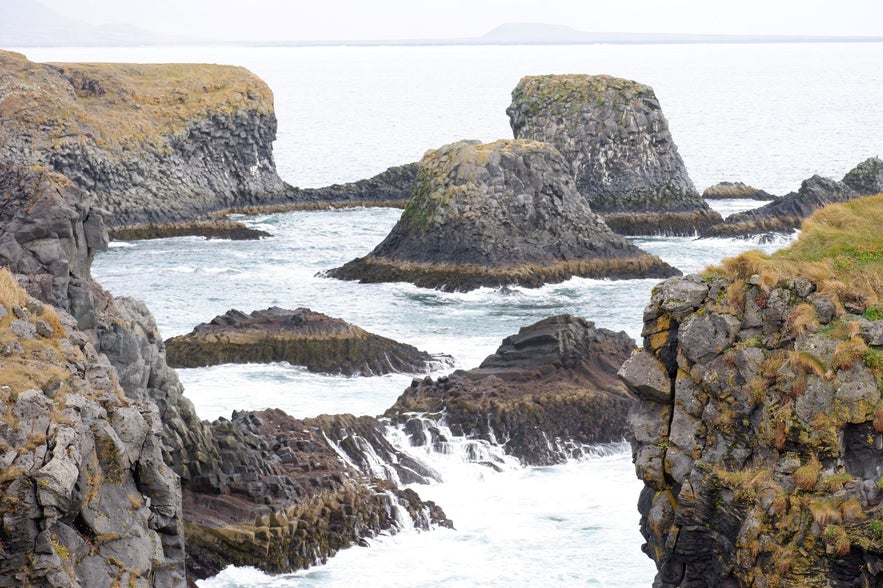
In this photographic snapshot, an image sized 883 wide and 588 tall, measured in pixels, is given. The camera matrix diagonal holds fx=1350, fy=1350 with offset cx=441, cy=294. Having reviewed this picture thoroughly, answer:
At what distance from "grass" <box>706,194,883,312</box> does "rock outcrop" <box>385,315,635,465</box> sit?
1316cm

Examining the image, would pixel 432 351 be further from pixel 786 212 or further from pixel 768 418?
pixel 786 212

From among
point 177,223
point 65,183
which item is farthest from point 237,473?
point 177,223

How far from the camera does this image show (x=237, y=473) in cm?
2844

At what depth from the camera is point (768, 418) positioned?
2138 cm

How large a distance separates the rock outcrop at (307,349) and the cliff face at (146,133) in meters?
38.0

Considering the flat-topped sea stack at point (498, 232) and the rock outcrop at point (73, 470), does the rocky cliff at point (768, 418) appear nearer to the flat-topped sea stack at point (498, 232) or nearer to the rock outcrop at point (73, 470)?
the rock outcrop at point (73, 470)

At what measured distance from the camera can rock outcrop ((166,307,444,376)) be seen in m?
45.1

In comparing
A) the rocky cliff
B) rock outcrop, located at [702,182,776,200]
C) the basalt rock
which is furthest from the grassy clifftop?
the rocky cliff

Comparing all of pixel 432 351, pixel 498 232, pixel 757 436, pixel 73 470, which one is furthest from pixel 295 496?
pixel 498 232

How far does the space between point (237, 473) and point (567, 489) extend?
8.97 m

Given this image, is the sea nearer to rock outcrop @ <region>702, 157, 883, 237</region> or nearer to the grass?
rock outcrop @ <region>702, 157, 883, 237</region>

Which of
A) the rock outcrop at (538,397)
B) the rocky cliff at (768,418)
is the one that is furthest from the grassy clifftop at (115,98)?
the rocky cliff at (768,418)

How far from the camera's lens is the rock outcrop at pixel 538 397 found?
36062mm

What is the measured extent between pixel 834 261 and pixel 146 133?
7902 centimetres
